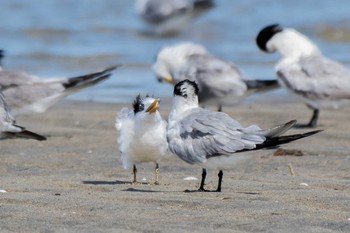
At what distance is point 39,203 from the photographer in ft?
16.3

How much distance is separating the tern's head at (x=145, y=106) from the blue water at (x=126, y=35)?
4.66 m

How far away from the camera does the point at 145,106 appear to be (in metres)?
6.09

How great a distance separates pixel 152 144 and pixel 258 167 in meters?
1.02

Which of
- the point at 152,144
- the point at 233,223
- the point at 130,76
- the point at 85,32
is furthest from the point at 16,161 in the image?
the point at 85,32

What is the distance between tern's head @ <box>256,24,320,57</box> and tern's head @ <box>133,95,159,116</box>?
3.93 m

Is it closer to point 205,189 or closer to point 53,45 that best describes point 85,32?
point 53,45

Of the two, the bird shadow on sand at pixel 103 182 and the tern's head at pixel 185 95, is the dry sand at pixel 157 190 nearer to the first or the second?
the bird shadow on sand at pixel 103 182

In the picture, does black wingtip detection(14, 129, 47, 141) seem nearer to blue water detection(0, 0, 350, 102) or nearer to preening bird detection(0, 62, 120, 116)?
preening bird detection(0, 62, 120, 116)

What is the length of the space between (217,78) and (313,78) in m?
0.96

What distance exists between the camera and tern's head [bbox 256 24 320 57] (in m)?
9.83

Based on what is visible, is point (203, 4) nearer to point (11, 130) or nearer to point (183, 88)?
point (11, 130)

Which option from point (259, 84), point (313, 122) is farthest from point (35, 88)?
point (313, 122)

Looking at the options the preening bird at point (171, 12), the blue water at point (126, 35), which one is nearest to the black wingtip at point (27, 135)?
the blue water at point (126, 35)

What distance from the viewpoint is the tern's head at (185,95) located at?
595cm
